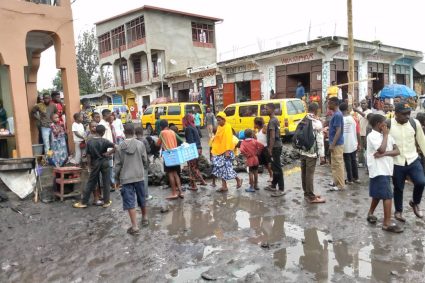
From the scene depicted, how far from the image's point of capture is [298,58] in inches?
784

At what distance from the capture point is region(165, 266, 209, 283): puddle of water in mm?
3922

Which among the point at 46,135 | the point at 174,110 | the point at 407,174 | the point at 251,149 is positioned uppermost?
the point at 174,110

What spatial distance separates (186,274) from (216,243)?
3.09 feet

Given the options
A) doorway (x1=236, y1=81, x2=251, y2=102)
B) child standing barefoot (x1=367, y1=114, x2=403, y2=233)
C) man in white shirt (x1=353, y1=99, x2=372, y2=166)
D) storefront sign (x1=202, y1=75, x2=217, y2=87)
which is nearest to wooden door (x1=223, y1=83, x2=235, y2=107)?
doorway (x1=236, y1=81, x2=251, y2=102)

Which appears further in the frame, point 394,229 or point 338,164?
point 338,164

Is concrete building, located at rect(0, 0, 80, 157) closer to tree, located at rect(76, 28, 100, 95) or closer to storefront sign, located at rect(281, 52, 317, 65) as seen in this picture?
storefront sign, located at rect(281, 52, 317, 65)

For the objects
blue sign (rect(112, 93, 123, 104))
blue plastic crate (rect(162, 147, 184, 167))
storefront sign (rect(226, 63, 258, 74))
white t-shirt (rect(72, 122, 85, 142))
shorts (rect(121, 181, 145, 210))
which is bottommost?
shorts (rect(121, 181, 145, 210))

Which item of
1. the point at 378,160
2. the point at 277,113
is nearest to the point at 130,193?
the point at 378,160

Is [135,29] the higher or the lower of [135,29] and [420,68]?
the higher

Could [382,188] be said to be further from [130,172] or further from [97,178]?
[97,178]

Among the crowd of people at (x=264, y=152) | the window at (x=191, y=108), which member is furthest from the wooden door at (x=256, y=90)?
the crowd of people at (x=264, y=152)

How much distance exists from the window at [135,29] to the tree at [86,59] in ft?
60.5

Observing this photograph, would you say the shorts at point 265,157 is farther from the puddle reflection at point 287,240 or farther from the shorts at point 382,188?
the shorts at point 382,188

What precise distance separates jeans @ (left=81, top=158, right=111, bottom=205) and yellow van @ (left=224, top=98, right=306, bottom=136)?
7.39 metres
